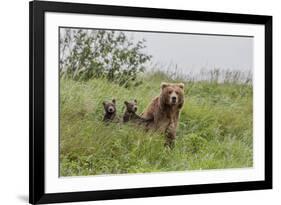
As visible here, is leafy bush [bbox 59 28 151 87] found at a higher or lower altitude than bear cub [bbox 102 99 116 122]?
higher

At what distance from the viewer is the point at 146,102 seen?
2639 mm

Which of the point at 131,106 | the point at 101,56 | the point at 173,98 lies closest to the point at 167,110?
the point at 173,98

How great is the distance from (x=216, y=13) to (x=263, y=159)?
26.3 inches

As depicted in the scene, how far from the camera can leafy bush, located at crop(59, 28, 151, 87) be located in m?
2.49

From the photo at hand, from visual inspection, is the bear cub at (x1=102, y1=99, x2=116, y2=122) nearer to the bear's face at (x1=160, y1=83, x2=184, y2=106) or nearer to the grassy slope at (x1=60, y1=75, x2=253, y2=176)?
the grassy slope at (x1=60, y1=75, x2=253, y2=176)

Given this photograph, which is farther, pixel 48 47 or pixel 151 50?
pixel 151 50

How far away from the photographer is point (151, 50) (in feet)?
8.67

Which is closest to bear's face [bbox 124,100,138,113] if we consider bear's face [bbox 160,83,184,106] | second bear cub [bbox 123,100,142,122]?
A: second bear cub [bbox 123,100,142,122]

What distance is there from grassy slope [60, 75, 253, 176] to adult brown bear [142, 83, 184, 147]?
24mm

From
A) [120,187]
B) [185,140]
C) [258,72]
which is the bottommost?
[120,187]

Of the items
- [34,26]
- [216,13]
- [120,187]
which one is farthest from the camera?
[216,13]

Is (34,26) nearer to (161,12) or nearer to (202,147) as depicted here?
(161,12)

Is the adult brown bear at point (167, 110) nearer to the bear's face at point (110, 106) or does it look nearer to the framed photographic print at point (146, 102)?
the framed photographic print at point (146, 102)

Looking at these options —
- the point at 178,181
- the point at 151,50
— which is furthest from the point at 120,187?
the point at 151,50
